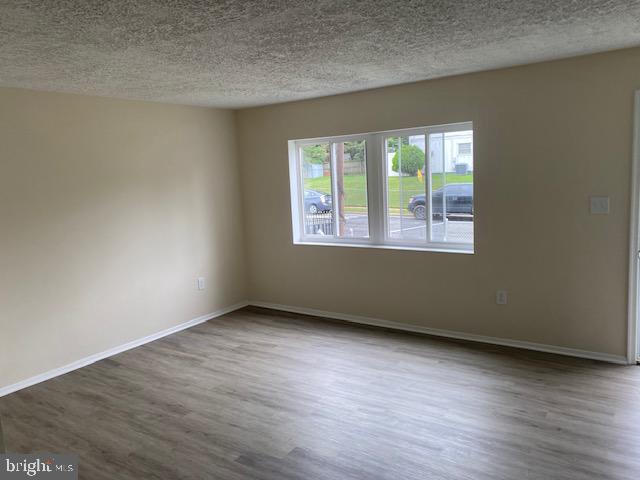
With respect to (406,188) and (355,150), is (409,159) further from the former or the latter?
(355,150)

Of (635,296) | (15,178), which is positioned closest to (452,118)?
(635,296)

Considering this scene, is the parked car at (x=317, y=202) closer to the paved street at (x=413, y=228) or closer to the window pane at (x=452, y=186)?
the paved street at (x=413, y=228)

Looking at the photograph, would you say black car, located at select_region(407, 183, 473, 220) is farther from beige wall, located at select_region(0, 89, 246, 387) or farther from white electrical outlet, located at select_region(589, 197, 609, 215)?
beige wall, located at select_region(0, 89, 246, 387)

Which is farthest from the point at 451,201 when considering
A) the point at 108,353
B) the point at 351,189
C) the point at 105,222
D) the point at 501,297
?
the point at 108,353

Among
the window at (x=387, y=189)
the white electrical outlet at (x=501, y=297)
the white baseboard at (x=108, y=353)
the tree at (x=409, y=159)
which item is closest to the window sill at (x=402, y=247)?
the window at (x=387, y=189)

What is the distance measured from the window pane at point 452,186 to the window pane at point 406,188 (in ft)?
0.35

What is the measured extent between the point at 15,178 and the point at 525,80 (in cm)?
395

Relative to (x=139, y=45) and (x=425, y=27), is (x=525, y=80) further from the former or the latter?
(x=139, y=45)

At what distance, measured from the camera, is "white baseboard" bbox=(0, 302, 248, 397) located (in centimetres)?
382

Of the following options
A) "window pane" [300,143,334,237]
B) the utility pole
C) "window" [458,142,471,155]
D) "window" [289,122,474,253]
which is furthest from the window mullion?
"window" [458,142,471,155]

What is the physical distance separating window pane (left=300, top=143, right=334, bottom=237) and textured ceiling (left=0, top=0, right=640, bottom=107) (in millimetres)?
1268

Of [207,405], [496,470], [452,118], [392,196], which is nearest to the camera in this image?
[496,470]

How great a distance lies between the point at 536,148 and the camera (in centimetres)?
389

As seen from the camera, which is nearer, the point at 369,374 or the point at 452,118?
the point at 369,374
